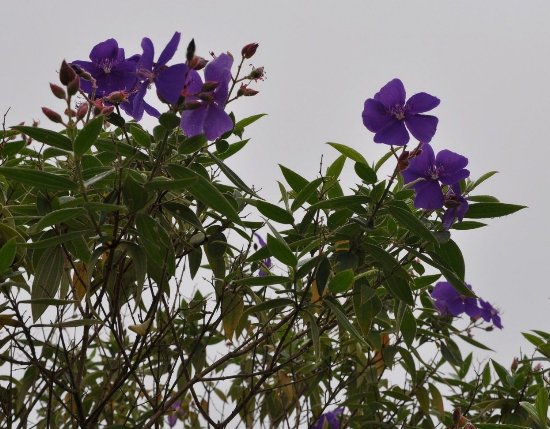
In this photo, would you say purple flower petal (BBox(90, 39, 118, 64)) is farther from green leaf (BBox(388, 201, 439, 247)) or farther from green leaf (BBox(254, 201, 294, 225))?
green leaf (BBox(388, 201, 439, 247))

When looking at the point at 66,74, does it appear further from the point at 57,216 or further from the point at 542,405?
the point at 542,405

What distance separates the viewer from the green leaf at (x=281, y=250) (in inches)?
66.1

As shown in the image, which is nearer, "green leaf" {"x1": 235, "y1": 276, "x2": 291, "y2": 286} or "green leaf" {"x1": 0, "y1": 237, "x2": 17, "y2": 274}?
"green leaf" {"x1": 0, "y1": 237, "x2": 17, "y2": 274}

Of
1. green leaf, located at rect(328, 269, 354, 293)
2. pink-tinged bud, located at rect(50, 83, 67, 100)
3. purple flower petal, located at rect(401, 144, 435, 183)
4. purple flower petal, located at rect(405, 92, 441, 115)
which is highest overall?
purple flower petal, located at rect(405, 92, 441, 115)

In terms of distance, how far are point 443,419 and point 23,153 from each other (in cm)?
165

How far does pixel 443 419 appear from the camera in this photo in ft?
8.73

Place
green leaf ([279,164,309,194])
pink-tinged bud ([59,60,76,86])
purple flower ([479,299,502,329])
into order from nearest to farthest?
pink-tinged bud ([59,60,76,86]), green leaf ([279,164,309,194]), purple flower ([479,299,502,329])

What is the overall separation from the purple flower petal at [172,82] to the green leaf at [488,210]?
0.77 m

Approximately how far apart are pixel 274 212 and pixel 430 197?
0.37 meters

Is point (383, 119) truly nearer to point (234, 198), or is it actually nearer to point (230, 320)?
point (234, 198)

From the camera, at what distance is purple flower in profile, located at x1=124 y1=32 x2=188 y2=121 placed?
149 cm

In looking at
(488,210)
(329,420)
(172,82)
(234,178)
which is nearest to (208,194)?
(234,178)

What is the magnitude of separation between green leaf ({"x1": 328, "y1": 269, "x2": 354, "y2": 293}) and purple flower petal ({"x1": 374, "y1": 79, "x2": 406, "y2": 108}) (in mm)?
412

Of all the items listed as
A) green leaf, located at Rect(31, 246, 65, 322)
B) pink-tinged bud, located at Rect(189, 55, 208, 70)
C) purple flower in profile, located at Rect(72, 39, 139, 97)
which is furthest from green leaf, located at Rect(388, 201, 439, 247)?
green leaf, located at Rect(31, 246, 65, 322)
